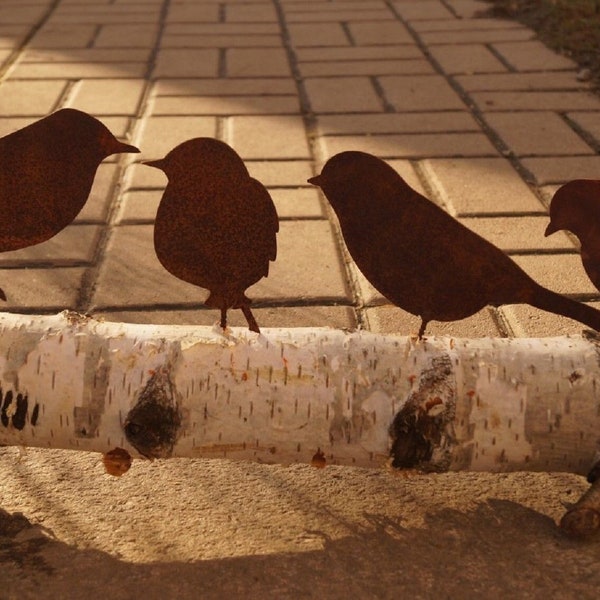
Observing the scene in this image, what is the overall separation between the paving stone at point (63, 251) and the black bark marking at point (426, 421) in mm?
1403

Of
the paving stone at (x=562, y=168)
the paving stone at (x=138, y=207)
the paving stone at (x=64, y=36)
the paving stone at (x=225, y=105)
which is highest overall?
the paving stone at (x=562, y=168)

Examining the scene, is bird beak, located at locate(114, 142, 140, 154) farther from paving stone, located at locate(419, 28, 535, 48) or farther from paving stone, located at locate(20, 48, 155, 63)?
paving stone, located at locate(419, 28, 535, 48)

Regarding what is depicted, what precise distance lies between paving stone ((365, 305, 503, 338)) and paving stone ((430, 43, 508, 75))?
2362 millimetres

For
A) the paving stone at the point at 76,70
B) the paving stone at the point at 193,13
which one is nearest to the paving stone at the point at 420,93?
the paving stone at the point at 76,70

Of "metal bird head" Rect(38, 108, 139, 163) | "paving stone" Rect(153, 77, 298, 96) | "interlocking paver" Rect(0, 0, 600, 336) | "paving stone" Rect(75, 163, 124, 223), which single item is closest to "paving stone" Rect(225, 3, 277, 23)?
"interlocking paver" Rect(0, 0, 600, 336)

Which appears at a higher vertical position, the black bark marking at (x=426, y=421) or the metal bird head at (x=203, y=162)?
the metal bird head at (x=203, y=162)

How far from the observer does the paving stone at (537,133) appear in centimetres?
366

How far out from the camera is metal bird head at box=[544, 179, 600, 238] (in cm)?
176

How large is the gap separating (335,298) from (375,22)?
3.28 meters

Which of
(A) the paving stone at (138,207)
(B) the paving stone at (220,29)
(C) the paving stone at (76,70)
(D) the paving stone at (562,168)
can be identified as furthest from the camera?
(B) the paving stone at (220,29)

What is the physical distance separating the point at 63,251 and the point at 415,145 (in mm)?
1482

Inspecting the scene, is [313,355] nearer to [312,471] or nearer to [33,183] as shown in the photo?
[312,471]

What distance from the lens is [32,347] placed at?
1782 millimetres

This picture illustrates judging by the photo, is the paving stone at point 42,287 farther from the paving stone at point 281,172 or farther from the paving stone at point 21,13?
the paving stone at point 21,13
